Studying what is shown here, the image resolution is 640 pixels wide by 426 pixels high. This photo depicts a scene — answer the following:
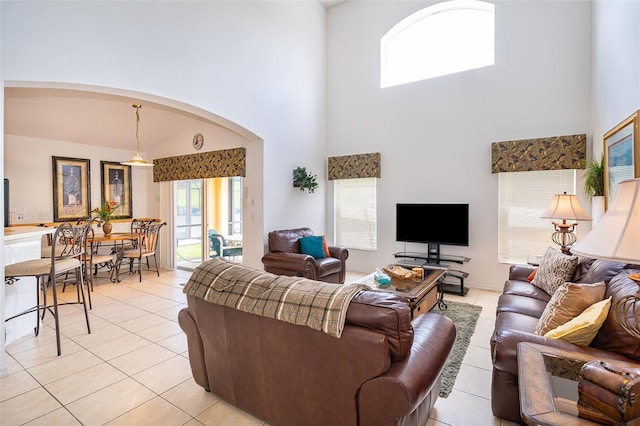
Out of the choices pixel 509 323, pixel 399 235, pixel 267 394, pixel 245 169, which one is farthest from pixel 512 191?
pixel 267 394

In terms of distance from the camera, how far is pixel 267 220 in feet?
17.1

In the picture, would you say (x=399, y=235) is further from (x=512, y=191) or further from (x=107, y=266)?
(x=107, y=266)

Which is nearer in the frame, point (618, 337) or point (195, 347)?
point (618, 337)

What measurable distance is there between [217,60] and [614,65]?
181 inches

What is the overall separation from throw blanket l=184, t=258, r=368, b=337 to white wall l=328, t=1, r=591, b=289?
4150 mm

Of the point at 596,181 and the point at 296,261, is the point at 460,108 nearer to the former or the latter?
the point at 596,181

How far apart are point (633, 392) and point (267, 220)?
4618 mm

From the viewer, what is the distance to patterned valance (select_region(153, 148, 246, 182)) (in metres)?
5.39

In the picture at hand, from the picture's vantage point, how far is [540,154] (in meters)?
4.61

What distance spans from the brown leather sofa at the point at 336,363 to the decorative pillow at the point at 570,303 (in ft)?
2.18

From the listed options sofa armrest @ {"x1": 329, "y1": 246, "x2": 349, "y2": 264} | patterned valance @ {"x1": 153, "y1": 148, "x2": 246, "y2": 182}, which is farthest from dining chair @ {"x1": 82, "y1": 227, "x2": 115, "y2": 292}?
sofa armrest @ {"x1": 329, "y1": 246, "x2": 349, "y2": 264}

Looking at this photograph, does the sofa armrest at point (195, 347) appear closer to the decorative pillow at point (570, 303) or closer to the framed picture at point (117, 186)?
the decorative pillow at point (570, 303)

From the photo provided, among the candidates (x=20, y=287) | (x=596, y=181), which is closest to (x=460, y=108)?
(x=596, y=181)

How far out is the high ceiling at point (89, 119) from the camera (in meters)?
4.43
